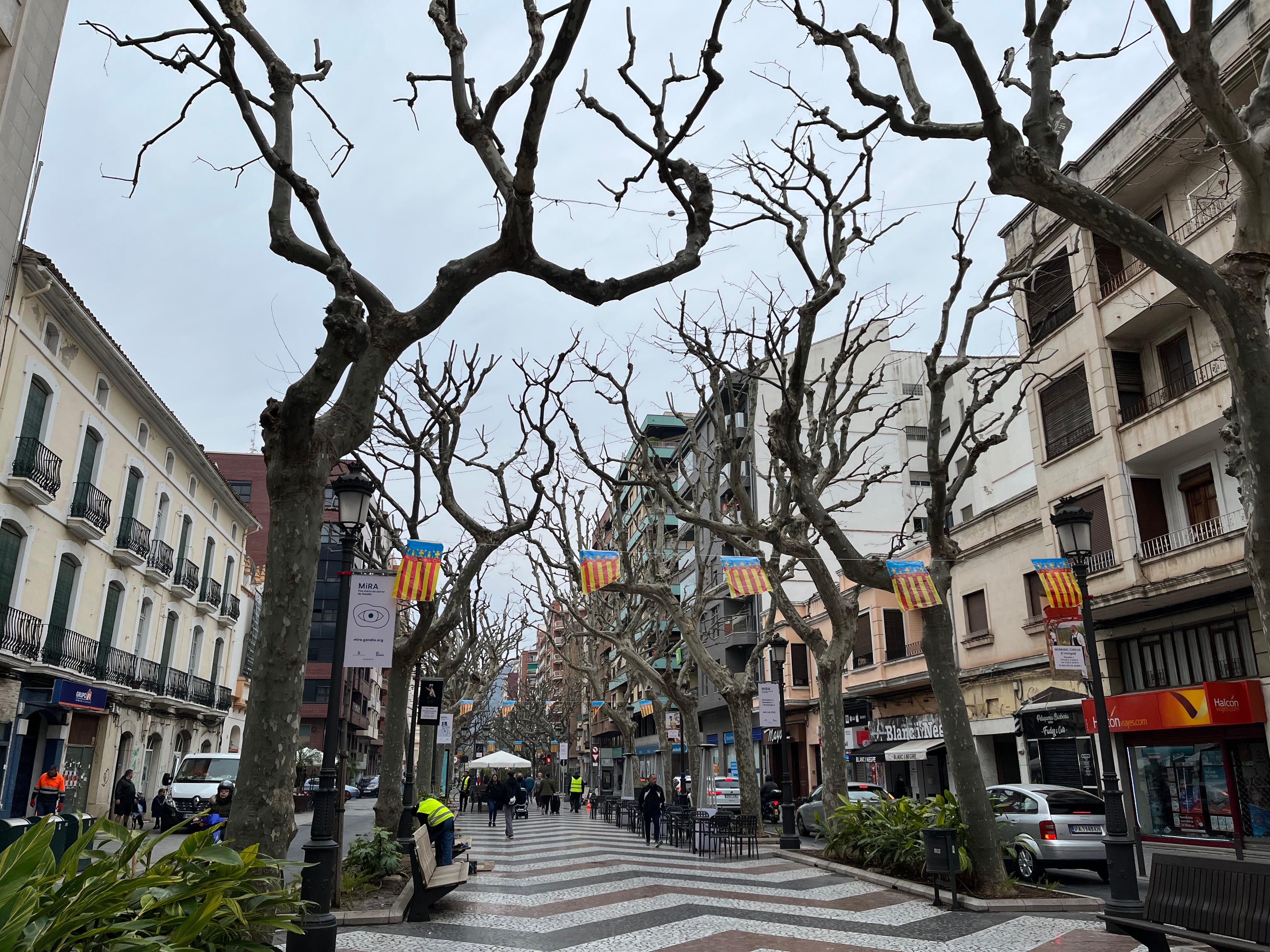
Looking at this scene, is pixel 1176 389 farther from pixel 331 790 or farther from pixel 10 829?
pixel 10 829

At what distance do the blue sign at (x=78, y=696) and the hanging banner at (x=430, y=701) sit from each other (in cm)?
1038

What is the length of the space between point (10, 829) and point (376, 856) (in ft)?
17.2

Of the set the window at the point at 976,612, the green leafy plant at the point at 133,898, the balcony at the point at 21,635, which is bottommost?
the green leafy plant at the point at 133,898

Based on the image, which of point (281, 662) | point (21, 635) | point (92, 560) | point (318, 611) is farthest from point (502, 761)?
point (318, 611)

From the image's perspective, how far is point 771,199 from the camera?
13.8m

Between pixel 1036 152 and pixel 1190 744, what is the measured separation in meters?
16.3

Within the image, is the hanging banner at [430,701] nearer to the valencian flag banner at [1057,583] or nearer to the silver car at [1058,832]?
the silver car at [1058,832]

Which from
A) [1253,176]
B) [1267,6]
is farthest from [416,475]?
[1267,6]

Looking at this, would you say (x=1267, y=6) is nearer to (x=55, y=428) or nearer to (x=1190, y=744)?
(x=1190, y=744)

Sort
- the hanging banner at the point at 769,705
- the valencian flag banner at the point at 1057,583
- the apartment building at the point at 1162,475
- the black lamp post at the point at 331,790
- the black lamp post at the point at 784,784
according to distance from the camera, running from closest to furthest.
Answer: the black lamp post at the point at 331,790 → the valencian flag banner at the point at 1057,583 → the apartment building at the point at 1162,475 → the black lamp post at the point at 784,784 → the hanging banner at the point at 769,705

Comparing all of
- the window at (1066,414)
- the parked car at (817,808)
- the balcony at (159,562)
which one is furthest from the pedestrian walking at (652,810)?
the balcony at (159,562)

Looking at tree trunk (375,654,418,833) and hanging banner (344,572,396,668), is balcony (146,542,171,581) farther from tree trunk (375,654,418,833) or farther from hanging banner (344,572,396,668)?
hanging banner (344,572,396,668)

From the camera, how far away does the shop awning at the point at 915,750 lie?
27531 mm

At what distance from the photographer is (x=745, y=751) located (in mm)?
20750
